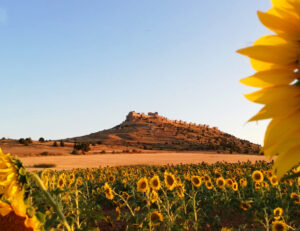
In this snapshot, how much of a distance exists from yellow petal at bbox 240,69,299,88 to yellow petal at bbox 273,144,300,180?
153mm

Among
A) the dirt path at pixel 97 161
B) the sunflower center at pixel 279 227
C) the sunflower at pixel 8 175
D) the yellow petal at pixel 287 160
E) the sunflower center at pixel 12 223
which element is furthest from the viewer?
the dirt path at pixel 97 161

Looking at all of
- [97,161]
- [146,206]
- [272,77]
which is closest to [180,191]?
[146,206]

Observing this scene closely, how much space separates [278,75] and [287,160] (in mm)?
199

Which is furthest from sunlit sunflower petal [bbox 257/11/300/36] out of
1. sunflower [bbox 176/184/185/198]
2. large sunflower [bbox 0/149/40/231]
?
sunflower [bbox 176/184/185/198]

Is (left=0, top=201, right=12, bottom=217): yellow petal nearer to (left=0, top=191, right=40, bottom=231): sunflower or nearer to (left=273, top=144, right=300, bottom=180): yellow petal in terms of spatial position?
(left=0, top=191, right=40, bottom=231): sunflower

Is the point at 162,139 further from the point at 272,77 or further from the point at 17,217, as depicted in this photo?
the point at 272,77

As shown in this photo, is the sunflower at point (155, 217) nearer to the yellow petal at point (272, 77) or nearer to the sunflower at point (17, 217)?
the sunflower at point (17, 217)

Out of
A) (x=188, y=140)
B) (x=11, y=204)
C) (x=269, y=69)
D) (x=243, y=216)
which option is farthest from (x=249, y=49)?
(x=188, y=140)

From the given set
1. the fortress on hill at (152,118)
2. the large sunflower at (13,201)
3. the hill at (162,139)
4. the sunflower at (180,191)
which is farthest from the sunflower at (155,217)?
the fortress on hill at (152,118)

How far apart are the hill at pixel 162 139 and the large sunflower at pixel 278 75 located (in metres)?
56.5

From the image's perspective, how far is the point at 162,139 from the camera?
7344 cm

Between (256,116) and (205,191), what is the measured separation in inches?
323

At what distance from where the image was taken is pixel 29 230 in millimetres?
1365

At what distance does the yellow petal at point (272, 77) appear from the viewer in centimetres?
65
